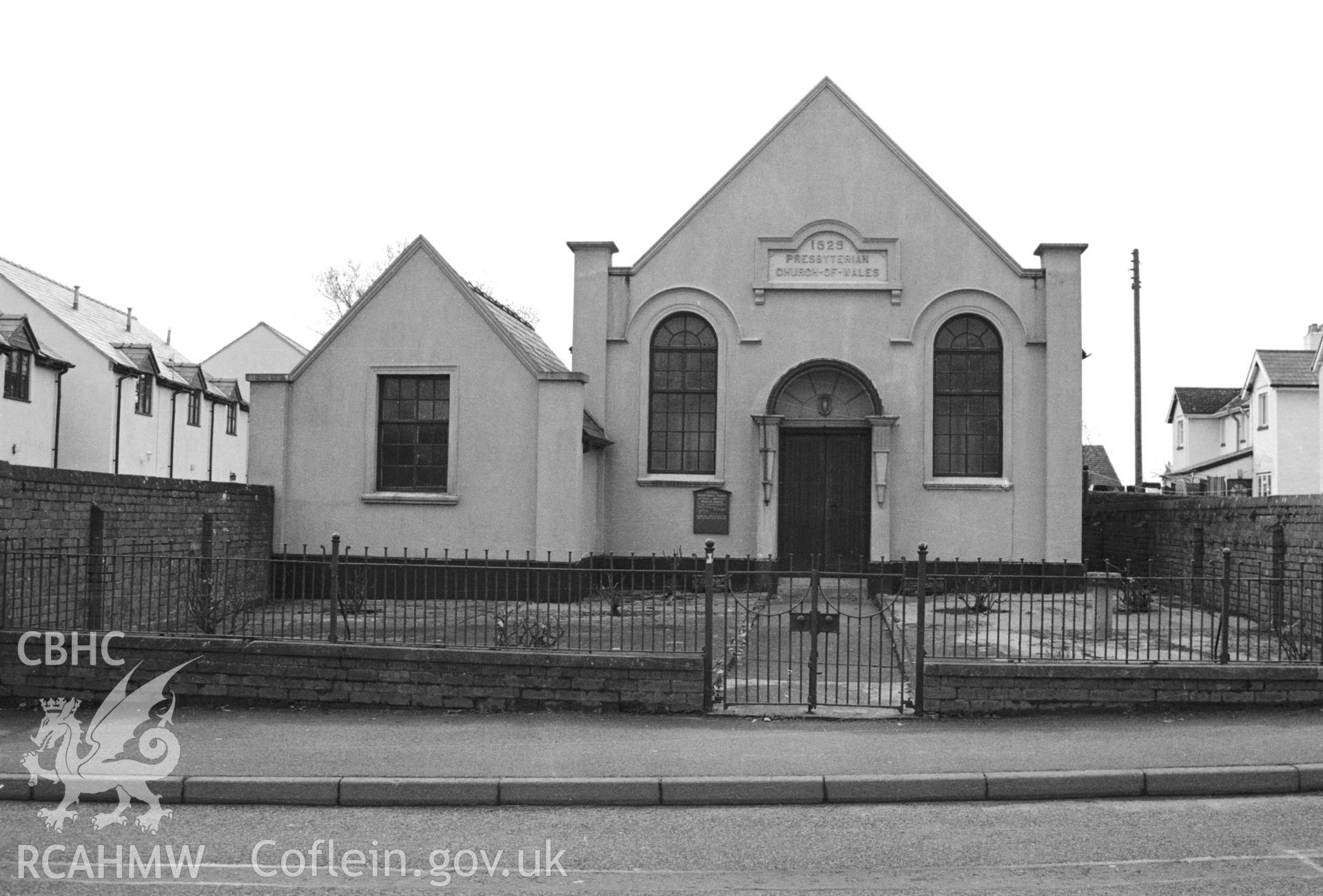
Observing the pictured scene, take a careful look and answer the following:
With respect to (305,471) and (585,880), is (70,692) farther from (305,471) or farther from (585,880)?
(305,471)

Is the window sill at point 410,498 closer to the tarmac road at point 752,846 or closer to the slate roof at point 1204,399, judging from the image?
the tarmac road at point 752,846

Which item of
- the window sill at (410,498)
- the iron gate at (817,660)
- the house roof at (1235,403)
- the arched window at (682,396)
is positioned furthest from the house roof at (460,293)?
the house roof at (1235,403)

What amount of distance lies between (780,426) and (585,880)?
14620 millimetres

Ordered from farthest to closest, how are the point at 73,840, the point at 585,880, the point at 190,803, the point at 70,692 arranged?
the point at 70,692, the point at 190,803, the point at 73,840, the point at 585,880

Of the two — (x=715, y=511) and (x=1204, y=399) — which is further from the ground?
(x=1204, y=399)

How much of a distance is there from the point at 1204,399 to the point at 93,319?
54932 mm

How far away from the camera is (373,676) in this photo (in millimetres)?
10617

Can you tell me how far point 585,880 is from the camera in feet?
20.1

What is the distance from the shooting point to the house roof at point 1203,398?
201 feet

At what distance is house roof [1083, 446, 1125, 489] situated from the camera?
6531 cm

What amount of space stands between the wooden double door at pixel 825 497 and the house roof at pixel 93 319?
29371 mm

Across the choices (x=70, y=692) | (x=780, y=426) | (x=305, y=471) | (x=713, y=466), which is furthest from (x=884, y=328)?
(x=70, y=692)

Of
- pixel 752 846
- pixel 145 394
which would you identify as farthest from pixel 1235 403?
pixel 752 846

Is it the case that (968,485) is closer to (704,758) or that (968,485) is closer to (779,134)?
(779,134)
